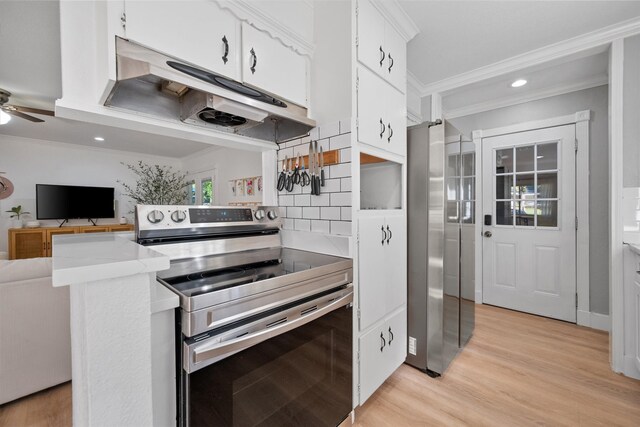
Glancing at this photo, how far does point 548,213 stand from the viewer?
9.05 ft

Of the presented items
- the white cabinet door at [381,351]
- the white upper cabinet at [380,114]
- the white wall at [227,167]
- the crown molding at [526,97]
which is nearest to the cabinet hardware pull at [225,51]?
the white upper cabinet at [380,114]

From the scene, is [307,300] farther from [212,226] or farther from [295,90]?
[295,90]

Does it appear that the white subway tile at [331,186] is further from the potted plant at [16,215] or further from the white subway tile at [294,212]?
the potted plant at [16,215]

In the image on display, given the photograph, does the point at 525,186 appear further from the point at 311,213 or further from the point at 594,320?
the point at 311,213

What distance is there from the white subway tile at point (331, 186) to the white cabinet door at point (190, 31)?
25.9 inches

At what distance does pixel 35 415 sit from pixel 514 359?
10.4ft

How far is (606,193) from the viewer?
2453mm

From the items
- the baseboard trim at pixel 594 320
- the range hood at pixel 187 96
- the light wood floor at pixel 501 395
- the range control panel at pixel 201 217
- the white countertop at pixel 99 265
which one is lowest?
the light wood floor at pixel 501 395

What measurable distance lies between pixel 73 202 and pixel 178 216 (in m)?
4.91

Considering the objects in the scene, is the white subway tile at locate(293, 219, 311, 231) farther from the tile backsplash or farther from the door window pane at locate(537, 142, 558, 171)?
the door window pane at locate(537, 142, 558, 171)

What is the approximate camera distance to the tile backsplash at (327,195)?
1365mm

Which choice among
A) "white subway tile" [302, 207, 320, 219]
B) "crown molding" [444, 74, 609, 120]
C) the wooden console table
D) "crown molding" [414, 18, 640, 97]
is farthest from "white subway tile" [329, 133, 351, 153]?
the wooden console table

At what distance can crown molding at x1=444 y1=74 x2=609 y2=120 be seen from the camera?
2.51m

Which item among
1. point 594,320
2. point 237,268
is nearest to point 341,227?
point 237,268
